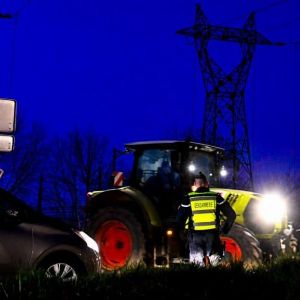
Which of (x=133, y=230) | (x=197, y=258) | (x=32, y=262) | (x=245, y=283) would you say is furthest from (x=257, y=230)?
(x=245, y=283)

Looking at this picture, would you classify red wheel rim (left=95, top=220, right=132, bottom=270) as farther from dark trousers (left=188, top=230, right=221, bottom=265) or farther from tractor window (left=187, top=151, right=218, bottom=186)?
dark trousers (left=188, top=230, right=221, bottom=265)

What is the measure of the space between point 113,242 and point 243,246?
2651mm

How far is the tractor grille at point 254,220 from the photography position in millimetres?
12953

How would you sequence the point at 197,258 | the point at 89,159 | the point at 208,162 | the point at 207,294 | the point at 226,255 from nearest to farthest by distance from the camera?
the point at 207,294, the point at 197,258, the point at 226,255, the point at 208,162, the point at 89,159

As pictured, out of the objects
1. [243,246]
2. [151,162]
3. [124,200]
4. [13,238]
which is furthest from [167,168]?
[13,238]

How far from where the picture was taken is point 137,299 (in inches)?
215

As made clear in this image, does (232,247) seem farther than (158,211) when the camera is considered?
No

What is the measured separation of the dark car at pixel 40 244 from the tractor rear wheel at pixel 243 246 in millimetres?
3367

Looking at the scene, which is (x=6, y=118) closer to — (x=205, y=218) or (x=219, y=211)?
(x=205, y=218)

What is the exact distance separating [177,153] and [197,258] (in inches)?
140

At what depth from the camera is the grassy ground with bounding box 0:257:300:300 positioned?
5.31m

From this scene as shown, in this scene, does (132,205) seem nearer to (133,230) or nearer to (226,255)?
(133,230)

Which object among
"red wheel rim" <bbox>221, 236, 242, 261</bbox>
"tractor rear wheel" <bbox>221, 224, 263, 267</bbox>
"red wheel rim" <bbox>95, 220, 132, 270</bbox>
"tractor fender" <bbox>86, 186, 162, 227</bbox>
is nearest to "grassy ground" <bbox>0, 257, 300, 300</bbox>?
"tractor rear wheel" <bbox>221, 224, 263, 267</bbox>

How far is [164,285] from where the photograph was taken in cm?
591
